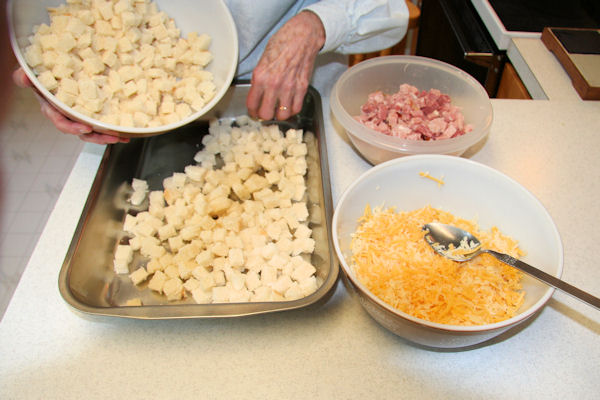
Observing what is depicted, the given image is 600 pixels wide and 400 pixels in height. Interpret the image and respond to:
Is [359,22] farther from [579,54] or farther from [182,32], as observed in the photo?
[579,54]

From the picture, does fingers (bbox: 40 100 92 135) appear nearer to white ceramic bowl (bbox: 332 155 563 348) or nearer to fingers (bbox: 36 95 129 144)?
fingers (bbox: 36 95 129 144)

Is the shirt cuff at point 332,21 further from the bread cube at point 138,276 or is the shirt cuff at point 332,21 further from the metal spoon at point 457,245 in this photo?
the bread cube at point 138,276

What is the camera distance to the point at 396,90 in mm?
1342

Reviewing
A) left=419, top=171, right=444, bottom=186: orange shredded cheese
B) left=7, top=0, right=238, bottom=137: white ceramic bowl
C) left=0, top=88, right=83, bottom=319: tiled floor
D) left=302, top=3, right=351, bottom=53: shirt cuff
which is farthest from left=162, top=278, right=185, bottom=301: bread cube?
left=0, top=88, right=83, bottom=319: tiled floor

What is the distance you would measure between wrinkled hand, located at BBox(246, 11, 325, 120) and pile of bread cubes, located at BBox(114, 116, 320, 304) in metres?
0.15

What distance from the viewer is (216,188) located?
121 cm

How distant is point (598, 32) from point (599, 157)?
65 centimetres

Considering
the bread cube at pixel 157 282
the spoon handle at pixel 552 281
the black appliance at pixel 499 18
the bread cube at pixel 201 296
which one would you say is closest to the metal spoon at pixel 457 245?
the spoon handle at pixel 552 281

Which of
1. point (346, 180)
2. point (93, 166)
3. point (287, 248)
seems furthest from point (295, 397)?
point (93, 166)

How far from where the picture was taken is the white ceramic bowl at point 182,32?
36.3 inches

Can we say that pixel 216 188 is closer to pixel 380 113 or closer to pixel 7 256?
pixel 380 113

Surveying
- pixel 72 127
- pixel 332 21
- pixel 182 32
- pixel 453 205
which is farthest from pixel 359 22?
pixel 72 127

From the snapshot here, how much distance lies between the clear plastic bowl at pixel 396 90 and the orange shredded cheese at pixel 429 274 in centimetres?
19

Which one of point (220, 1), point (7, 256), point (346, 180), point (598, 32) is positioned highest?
point (220, 1)
